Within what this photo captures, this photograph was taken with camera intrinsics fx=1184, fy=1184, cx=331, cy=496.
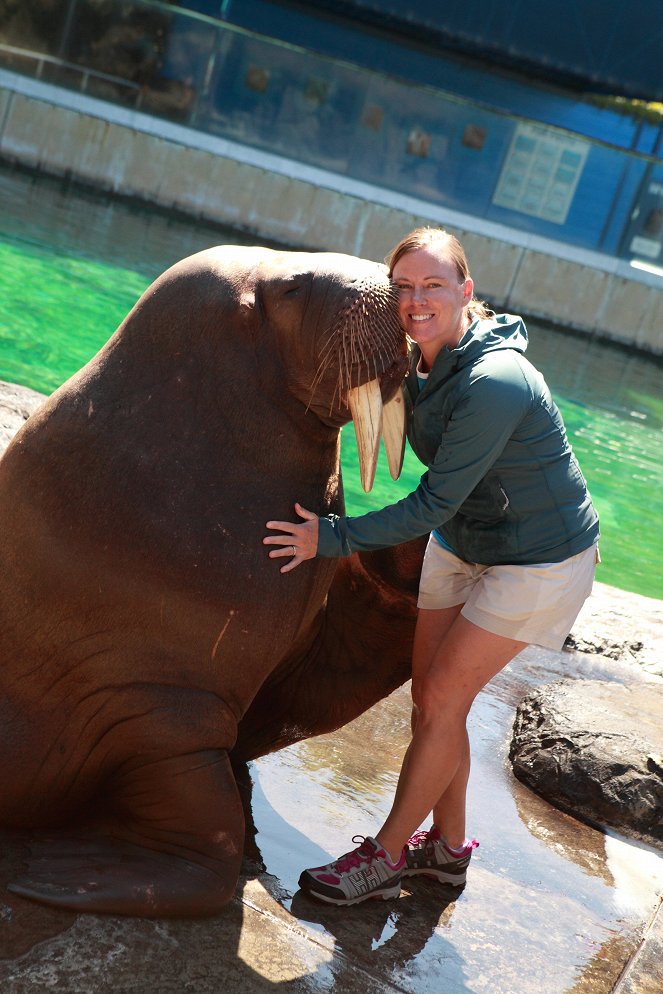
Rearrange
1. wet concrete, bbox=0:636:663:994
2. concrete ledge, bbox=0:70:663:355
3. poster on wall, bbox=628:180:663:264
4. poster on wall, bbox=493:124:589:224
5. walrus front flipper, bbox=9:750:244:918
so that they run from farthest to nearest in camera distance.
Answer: poster on wall, bbox=628:180:663:264
poster on wall, bbox=493:124:589:224
concrete ledge, bbox=0:70:663:355
walrus front flipper, bbox=9:750:244:918
wet concrete, bbox=0:636:663:994

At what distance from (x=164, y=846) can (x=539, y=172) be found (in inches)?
746

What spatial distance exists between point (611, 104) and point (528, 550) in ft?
78.5

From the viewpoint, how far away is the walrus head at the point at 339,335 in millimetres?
2947

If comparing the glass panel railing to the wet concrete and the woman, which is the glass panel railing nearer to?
the wet concrete

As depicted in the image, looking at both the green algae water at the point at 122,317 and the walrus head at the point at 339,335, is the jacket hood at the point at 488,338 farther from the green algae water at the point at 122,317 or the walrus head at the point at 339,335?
the green algae water at the point at 122,317

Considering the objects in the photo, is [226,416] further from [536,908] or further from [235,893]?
[536,908]

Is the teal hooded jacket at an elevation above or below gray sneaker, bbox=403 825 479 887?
above

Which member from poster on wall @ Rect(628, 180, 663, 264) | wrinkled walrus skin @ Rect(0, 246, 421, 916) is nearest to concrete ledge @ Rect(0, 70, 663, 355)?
poster on wall @ Rect(628, 180, 663, 264)

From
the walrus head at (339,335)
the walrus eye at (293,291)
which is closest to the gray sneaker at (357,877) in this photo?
the walrus head at (339,335)

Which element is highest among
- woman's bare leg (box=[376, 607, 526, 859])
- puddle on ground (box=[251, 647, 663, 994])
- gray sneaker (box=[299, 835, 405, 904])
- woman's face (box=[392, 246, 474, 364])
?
woman's face (box=[392, 246, 474, 364])

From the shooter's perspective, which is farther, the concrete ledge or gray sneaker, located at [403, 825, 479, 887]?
the concrete ledge

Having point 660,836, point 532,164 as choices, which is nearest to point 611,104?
point 532,164

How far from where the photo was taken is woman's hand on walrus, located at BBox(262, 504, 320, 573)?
296 centimetres

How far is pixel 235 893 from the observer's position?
298 cm
